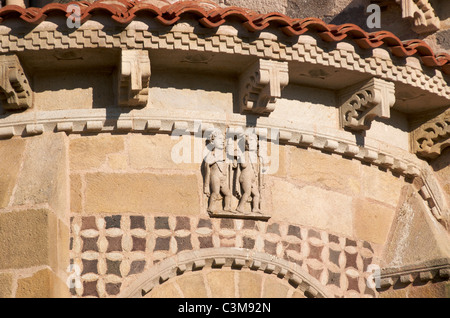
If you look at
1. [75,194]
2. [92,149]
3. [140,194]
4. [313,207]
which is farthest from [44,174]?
[313,207]

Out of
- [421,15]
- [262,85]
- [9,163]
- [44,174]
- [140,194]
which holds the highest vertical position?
[421,15]

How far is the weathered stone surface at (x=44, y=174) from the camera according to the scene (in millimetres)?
8680

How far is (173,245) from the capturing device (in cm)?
882

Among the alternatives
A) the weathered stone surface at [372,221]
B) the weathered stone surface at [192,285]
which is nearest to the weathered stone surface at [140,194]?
the weathered stone surface at [192,285]

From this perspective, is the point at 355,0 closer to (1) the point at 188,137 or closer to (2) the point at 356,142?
(2) the point at 356,142

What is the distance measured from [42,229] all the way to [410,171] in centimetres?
333

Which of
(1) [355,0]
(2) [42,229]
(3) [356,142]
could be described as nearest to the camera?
(2) [42,229]

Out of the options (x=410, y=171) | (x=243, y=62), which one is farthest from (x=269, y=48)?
(x=410, y=171)

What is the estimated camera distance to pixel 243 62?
9195 millimetres

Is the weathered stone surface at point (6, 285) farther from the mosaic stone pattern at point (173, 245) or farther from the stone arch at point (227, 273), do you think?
the stone arch at point (227, 273)

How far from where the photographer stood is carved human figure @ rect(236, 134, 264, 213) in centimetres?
907

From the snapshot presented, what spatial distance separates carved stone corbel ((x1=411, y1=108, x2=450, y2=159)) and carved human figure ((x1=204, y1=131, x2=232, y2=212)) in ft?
6.44

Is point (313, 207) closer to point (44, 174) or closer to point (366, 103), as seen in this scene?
point (366, 103)

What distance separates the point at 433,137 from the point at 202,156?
7.29 feet
